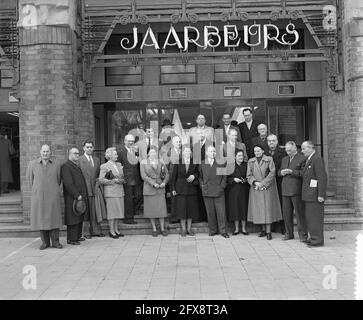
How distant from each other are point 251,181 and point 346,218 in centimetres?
226

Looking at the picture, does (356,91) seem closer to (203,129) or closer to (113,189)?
(203,129)

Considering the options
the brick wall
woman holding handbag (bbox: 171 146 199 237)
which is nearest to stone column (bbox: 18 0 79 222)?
woman holding handbag (bbox: 171 146 199 237)

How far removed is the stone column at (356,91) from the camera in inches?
A: 415

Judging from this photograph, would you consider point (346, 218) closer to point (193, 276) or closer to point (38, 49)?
point (193, 276)

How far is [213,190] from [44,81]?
4.05m

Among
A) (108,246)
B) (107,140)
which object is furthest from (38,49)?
(108,246)

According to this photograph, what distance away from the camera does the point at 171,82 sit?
12859 millimetres

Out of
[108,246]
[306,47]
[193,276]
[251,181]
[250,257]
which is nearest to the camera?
[193,276]

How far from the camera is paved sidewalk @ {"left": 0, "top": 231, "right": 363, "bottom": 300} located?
612cm

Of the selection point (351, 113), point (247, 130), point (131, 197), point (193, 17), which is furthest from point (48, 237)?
point (351, 113)

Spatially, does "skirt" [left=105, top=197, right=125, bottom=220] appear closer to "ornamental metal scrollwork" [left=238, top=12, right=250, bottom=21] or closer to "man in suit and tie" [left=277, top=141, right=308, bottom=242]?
"man in suit and tie" [left=277, top=141, right=308, bottom=242]

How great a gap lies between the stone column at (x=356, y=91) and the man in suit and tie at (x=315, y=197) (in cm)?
206

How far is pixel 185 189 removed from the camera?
10.1 meters

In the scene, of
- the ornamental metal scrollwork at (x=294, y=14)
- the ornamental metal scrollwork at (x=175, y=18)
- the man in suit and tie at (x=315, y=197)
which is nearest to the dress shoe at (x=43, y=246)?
the man in suit and tie at (x=315, y=197)
